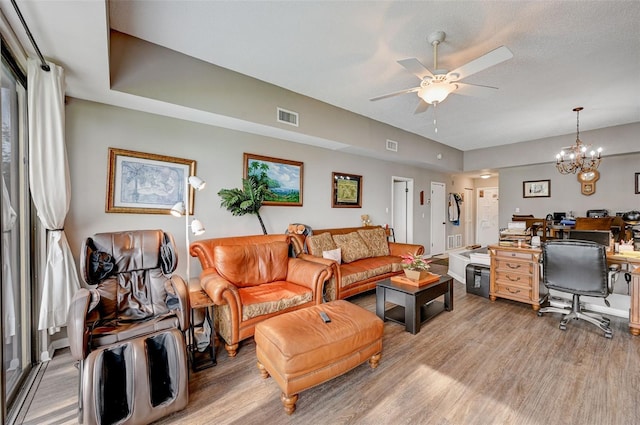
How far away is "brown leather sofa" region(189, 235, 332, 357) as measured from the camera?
2.38 m

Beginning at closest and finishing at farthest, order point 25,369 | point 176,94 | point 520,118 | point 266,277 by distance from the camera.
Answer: point 25,369
point 176,94
point 266,277
point 520,118

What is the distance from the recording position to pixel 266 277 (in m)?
3.11

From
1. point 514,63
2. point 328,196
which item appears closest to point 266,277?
point 328,196

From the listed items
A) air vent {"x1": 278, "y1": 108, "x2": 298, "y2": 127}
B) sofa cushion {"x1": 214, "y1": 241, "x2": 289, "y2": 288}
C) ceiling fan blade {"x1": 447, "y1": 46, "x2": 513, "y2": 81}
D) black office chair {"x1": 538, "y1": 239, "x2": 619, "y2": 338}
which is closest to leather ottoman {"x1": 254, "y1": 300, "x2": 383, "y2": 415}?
sofa cushion {"x1": 214, "y1": 241, "x2": 289, "y2": 288}

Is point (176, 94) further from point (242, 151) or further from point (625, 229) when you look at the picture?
point (625, 229)

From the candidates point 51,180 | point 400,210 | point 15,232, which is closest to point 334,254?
point 51,180

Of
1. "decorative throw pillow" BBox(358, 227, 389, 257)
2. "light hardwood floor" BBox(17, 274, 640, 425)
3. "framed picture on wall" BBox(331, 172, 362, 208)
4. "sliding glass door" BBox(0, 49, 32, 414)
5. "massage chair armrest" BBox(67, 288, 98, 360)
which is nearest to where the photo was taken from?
"massage chair armrest" BBox(67, 288, 98, 360)

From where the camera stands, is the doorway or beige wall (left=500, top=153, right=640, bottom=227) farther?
the doorway

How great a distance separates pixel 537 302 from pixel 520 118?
10.3 feet

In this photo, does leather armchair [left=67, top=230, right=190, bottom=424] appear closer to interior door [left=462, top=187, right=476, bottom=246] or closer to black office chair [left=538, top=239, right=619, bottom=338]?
black office chair [left=538, top=239, right=619, bottom=338]

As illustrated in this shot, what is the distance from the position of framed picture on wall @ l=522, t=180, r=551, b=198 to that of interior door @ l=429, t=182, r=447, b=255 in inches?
73.5

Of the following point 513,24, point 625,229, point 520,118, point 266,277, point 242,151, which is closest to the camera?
point 513,24

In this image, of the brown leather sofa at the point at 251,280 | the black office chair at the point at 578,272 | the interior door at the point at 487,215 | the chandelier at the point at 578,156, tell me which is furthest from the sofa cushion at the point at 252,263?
the interior door at the point at 487,215

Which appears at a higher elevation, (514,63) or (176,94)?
(514,63)
